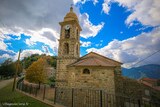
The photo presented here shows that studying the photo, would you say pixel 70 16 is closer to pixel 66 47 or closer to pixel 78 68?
pixel 66 47

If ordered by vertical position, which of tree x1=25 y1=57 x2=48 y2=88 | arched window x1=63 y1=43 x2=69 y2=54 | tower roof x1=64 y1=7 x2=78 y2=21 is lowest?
tree x1=25 y1=57 x2=48 y2=88

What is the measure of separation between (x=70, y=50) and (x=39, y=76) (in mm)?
11439

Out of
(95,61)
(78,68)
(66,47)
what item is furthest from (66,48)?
(95,61)

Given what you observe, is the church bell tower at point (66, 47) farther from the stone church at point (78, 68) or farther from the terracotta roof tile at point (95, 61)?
the terracotta roof tile at point (95, 61)

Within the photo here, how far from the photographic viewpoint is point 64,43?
19.1m

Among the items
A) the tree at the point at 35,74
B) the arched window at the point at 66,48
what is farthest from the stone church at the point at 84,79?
the tree at the point at 35,74

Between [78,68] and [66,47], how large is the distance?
19.4 feet

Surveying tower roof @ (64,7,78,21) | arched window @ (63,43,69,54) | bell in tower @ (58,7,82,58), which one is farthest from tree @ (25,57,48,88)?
tower roof @ (64,7,78,21)

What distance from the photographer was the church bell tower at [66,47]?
17234 mm

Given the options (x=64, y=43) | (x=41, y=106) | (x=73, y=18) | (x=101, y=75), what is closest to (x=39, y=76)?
(x=64, y=43)

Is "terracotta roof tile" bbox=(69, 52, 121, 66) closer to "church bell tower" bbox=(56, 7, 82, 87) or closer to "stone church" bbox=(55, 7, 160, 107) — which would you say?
"stone church" bbox=(55, 7, 160, 107)

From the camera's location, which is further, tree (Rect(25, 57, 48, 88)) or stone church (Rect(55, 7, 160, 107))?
tree (Rect(25, 57, 48, 88))

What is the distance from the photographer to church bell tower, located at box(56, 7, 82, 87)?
17.2 m

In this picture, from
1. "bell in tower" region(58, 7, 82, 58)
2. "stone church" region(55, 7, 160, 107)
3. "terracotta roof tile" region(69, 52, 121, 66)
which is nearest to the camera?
"stone church" region(55, 7, 160, 107)
